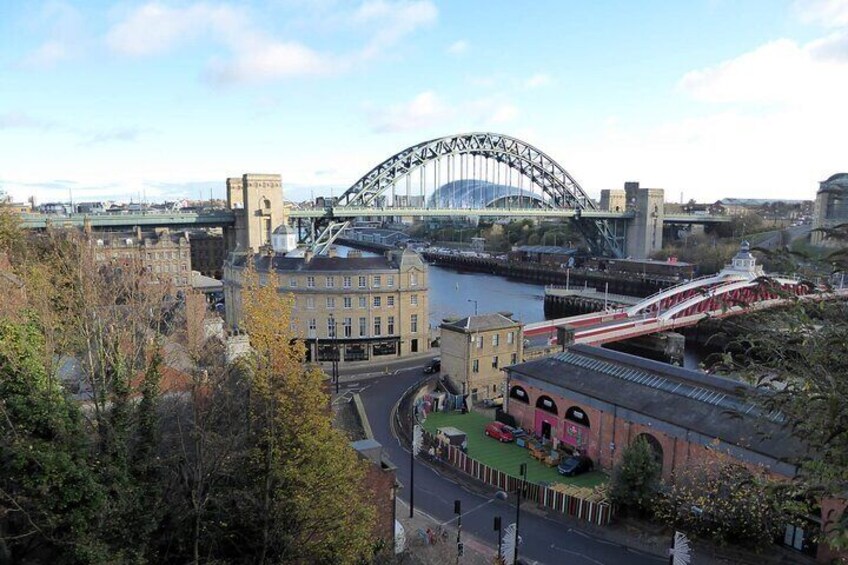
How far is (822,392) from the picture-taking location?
5898 mm

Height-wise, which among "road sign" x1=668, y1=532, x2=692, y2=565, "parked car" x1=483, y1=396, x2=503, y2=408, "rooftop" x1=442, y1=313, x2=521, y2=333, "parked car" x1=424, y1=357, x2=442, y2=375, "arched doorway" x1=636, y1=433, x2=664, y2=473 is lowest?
"parked car" x1=483, y1=396, x2=503, y2=408

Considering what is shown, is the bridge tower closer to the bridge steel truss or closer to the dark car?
the bridge steel truss

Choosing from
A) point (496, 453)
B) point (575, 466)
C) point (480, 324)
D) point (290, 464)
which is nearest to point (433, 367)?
point (480, 324)

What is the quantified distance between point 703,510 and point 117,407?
12161 millimetres

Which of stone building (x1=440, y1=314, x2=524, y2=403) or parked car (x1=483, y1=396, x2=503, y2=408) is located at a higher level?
stone building (x1=440, y1=314, x2=524, y2=403)

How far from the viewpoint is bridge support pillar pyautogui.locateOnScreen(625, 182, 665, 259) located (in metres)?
86.4

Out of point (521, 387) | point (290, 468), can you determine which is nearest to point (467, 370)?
point (521, 387)

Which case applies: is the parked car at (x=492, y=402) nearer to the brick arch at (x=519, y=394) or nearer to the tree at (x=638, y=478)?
the brick arch at (x=519, y=394)

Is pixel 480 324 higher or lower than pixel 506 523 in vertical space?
higher

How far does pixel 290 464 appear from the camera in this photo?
9.10 m

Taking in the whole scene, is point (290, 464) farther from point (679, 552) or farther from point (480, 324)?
point (480, 324)

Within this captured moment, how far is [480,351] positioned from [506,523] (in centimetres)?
1078

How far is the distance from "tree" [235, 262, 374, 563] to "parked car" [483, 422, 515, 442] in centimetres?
1204

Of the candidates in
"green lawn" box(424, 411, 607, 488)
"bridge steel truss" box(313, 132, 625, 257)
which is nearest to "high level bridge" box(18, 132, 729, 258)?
"bridge steel truss" box(313, 132, 625, 257)
